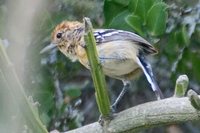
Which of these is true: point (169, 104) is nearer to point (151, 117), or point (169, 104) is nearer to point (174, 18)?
point (151, 117)

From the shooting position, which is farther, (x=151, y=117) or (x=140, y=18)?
(x=140, y=18)

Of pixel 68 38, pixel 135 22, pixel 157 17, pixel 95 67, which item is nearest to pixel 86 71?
pixel 68 38

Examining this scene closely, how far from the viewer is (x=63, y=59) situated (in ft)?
12.9

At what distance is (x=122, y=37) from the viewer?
339cm

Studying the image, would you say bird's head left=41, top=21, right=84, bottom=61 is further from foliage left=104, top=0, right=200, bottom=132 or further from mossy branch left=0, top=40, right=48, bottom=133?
mossy branch left=0, top=40, right=48, bottom=133

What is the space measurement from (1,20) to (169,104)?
143 cm

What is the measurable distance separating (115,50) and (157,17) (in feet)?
1.75

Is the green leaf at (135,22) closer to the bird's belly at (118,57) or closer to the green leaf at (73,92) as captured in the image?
the bird's belly at (118,57)

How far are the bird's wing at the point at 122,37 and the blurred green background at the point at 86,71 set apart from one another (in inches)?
1.5

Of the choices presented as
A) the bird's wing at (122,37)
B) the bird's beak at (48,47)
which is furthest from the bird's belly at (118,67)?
the bird's beak at (48,47)

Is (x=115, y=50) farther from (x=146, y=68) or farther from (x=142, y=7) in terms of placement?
(x=142, y=7)

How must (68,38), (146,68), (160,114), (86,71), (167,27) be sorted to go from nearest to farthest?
(160,114)
(146,68)
(167,27)
(68,38)
(86,71)

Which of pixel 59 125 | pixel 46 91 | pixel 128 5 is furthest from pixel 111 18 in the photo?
pixel 59 125

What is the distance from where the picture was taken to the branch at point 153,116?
6.84 feet
